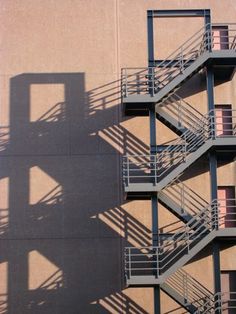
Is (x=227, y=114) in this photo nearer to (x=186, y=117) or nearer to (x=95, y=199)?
(x=186, y=117)

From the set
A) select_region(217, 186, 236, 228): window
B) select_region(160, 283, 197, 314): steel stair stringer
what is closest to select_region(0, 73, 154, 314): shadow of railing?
select_region(160, 283, 197, 314): steel stair stringer

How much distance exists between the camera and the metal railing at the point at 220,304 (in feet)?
70.1

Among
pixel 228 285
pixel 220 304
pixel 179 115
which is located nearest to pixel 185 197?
pixel 179 115

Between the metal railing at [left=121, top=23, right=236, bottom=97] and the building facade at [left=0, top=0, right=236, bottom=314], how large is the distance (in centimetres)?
6

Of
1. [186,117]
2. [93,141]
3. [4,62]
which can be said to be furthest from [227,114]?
[4,62]

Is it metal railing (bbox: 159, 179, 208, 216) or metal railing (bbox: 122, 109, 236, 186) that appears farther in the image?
metal railing (bbox: 159, 179, 208, 216)

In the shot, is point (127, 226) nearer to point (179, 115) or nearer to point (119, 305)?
point (119, 305)

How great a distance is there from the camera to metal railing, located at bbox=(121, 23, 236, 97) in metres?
22.8

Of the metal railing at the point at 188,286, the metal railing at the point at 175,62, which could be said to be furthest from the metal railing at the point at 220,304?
the metal railing at the point at 175,62

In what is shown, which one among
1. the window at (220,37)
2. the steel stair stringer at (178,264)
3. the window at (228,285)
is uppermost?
the window at (220,37)

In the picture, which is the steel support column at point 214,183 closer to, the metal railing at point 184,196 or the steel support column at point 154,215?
the metal railing at point 184,196

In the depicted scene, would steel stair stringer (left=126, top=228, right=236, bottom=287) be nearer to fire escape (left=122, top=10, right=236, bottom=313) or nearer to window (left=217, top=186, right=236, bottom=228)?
fire escape (left=122, top=10, right=236, bottom=313)

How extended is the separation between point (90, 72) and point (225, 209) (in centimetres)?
681

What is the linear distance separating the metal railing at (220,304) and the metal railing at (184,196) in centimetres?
293
